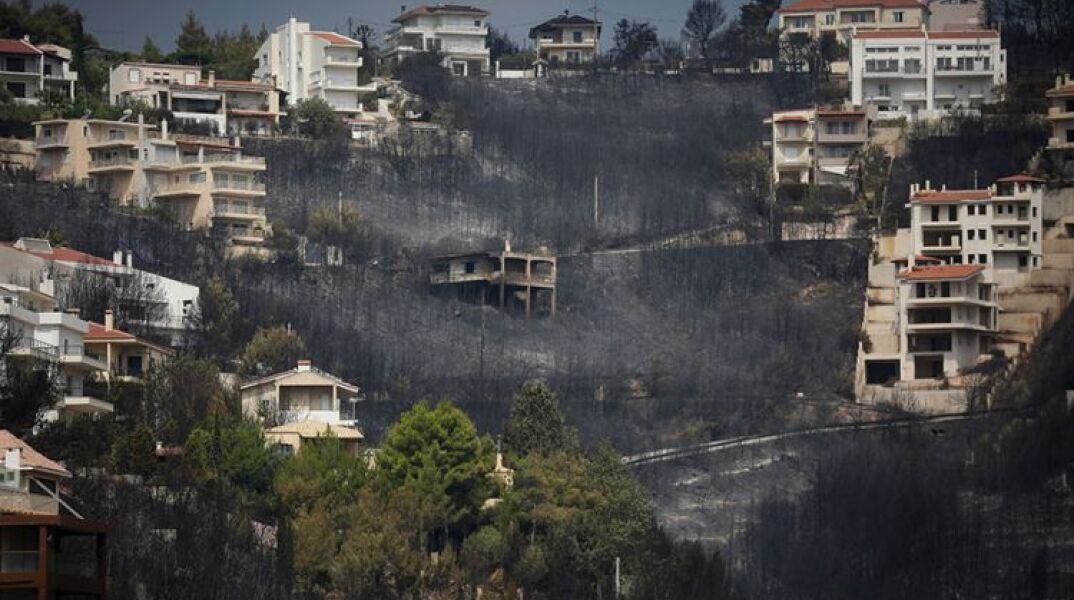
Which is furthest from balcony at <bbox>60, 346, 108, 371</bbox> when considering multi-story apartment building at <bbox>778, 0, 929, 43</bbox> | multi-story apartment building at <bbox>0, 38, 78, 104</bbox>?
multi-story apartment building at <bbox>778, 0, 929, 43</bbox>

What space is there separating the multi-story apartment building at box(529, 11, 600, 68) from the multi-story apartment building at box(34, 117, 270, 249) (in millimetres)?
29078

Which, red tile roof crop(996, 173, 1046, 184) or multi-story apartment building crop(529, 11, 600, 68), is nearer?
red tile roof crop(996, 173, 1046, 184)

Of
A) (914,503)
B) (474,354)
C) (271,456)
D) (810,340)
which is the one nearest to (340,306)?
(474,354)

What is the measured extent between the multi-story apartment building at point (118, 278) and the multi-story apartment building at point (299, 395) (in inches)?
230

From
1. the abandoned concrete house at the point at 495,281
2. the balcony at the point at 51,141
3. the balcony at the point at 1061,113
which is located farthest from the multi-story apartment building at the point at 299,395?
the balcony at the point at 1061,113

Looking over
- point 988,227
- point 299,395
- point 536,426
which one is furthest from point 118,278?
point 988,227

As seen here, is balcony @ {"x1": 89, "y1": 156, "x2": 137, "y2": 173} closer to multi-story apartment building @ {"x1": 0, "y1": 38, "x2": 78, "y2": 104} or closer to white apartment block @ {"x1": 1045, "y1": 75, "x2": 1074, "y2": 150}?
multi-story apartment building @ {"x1": 0, "y1": 38, "x2": 78, "y2": 104}

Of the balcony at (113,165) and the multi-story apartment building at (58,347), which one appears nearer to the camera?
the multi-story apartment building at (58,347)

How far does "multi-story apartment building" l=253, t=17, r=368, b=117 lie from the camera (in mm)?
157500

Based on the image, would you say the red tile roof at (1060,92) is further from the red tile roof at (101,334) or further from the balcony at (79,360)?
the balcony at (79,360)

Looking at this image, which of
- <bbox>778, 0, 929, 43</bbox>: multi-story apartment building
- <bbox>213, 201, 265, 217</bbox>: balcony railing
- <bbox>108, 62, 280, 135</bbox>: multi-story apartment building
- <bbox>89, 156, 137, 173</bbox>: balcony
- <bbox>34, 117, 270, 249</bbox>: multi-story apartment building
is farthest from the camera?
<bbox>778, 0, 929, 43</bbox>: multi-story apartment building

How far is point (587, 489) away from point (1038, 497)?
20.0m

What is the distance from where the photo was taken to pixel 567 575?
10244 cm

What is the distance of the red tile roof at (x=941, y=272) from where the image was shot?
13625 cm
